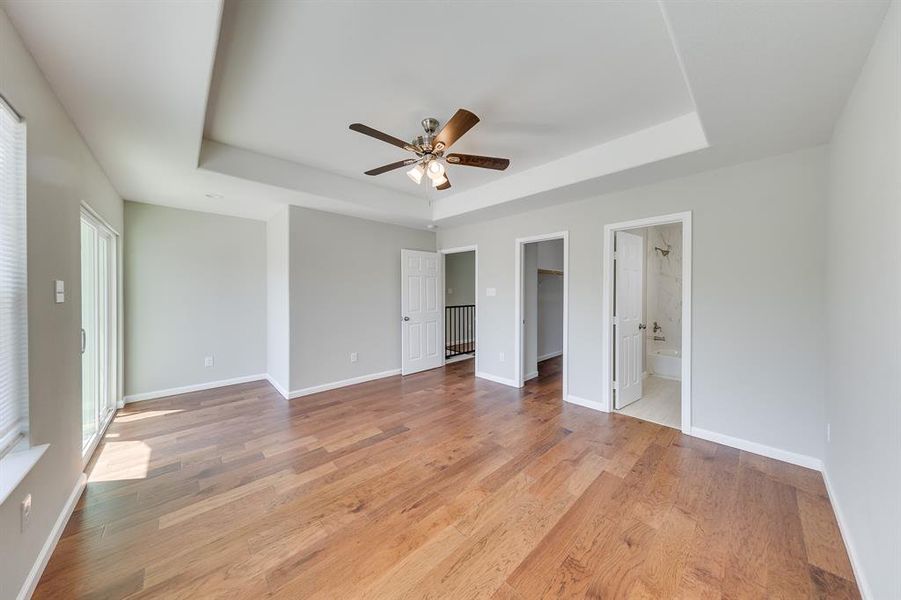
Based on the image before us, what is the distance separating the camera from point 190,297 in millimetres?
4195

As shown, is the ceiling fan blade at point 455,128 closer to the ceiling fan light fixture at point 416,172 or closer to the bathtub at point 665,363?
the ceiling fan light fixture at point 416,172

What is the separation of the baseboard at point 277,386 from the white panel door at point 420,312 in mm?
1671

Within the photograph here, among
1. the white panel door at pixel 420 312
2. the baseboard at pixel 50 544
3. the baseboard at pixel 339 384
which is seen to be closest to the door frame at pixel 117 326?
the baseboard at pixel 50 544

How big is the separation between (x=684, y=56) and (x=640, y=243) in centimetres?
276

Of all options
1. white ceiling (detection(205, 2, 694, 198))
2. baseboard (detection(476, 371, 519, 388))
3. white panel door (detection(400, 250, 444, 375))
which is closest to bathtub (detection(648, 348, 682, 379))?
baseboard (detection(476, 371, 519, 388))

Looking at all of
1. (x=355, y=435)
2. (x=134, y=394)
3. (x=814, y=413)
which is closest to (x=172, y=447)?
(x=355, y=435)

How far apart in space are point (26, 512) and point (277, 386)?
2955mm

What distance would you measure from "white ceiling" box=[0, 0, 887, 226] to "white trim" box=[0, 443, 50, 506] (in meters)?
1.85

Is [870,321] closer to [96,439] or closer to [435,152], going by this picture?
[435,152]

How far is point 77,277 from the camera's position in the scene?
2143 mm

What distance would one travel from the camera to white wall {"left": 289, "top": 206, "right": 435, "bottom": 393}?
4.04 meters

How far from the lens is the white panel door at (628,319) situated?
3568mm

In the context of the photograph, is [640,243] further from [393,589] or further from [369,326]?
[393,589]

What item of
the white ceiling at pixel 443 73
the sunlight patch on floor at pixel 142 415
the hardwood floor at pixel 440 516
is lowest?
the hardwood floor at pixel 440 516
